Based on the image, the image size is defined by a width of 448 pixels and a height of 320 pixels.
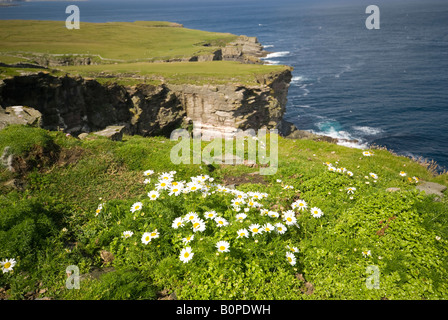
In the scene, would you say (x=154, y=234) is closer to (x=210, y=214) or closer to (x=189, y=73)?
Answer: (x=210, y=214)

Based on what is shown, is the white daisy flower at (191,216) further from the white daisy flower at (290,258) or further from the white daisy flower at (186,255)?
the white daisy flower at (290,258)

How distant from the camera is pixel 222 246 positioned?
6.05m

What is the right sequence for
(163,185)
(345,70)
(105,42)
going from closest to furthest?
1. (163,185)
2. (345,70)
3. (105,42)

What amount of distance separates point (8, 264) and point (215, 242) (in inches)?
179

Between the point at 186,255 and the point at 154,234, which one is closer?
the point at 186,255

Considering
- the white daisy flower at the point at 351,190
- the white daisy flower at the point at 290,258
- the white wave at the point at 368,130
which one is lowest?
the white wave at the point at 368,130

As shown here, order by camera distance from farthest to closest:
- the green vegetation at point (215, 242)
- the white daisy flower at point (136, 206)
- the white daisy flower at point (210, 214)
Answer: the white daisy flower at point (136, 206)
the white daisy flower at point (210, 214)
the green vegetation at point (215, 242)

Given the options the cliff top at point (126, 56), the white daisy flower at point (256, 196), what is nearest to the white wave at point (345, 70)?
the cliff top at point (126, 56)

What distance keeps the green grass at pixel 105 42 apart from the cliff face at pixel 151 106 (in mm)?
26240

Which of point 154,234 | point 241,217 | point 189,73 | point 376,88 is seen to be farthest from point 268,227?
point 376,88

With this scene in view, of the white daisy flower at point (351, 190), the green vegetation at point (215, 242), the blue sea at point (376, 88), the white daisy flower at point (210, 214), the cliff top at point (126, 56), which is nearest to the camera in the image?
the green vegetation at point (215, 242)

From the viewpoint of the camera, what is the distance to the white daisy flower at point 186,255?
19.5ft

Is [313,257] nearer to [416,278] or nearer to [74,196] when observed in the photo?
[416,278]

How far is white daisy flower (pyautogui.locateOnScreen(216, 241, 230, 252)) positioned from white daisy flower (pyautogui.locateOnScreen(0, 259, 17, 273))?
4.48 m
